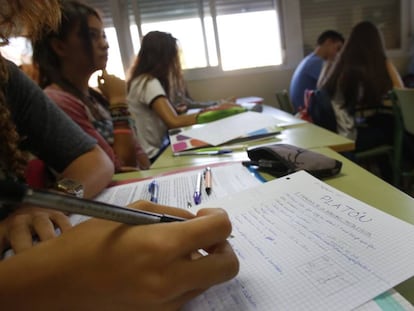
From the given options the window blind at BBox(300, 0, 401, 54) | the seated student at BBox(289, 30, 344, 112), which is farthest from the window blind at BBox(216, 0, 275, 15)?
the seated student at BBox(289, 30, 344, 112)

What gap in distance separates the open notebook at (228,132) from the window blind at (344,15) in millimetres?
2486

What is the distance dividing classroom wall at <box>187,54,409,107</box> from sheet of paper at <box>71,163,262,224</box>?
9.08ft

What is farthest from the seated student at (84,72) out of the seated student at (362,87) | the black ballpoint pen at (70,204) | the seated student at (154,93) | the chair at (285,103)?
the chair at (285,103)

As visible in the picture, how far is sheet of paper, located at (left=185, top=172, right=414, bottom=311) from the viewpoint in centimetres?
31

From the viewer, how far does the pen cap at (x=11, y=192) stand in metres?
0.21

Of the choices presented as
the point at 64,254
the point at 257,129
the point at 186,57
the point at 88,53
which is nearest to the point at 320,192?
the point at 64,254

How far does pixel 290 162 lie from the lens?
0.67m

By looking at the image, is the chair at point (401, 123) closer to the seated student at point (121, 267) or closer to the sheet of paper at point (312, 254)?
the sheet of paper at point (312, 254)

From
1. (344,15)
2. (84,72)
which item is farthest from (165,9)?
(84,72)

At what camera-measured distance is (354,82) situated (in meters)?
2.06

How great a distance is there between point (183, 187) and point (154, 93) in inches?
45.5

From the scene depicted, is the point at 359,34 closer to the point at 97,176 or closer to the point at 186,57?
the point at 186,57

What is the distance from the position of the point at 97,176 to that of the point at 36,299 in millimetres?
483

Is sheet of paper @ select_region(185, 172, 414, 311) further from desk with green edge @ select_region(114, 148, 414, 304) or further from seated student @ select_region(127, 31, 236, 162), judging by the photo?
seated student @ select_region(127, 31, 236, 162)
